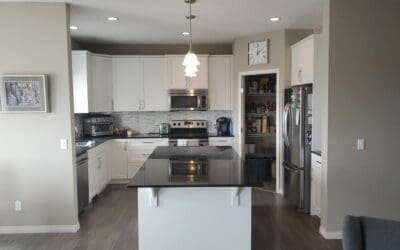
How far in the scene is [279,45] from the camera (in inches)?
207

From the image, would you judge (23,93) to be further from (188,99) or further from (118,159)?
A: (188,99)

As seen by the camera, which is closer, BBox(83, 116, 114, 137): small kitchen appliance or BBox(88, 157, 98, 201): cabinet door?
BBox(88, 157, 98, 201): cabinet door

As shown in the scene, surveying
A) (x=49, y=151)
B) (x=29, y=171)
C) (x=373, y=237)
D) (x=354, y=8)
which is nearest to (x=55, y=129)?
(x=49, y=151)

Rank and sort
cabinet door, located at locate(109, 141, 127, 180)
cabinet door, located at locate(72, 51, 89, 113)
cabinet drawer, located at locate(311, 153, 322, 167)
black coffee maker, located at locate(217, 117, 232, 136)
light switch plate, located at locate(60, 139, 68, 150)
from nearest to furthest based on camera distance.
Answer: light switch plate, located at locate(60, 139, 68, 150), cabinet drawer, located at locate(311, 153, 322, 167), cabinet door, located at locate(72, 51, 89, 113), cabinet door, located at locate(109, 141, 127, 180), black coffee maker, located at locate(217, 117, 232, 136)

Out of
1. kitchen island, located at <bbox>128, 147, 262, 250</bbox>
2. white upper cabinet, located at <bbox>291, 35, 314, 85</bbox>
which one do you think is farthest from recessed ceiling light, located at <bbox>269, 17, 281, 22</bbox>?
kitchen island, located at <bbox>128, 147, 262, 250</bbox>

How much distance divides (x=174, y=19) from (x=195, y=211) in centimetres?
284

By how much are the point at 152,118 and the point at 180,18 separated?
105 inches

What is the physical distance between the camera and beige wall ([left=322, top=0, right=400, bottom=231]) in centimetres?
349

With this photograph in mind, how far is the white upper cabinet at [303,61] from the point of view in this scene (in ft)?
14.0

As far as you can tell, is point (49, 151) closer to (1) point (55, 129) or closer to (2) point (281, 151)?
(1) point (55, 129)

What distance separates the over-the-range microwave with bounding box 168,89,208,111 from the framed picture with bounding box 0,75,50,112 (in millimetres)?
2879

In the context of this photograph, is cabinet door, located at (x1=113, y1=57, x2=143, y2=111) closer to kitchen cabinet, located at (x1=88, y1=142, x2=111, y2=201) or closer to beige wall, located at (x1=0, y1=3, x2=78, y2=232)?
kitchen cabinet, located at (x1=88, y1=142, x2=111, y2=201)

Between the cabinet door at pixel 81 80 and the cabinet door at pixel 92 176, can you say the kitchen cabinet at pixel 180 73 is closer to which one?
the cabinet door at pixel 81 80

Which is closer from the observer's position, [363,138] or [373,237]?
[373,237]
